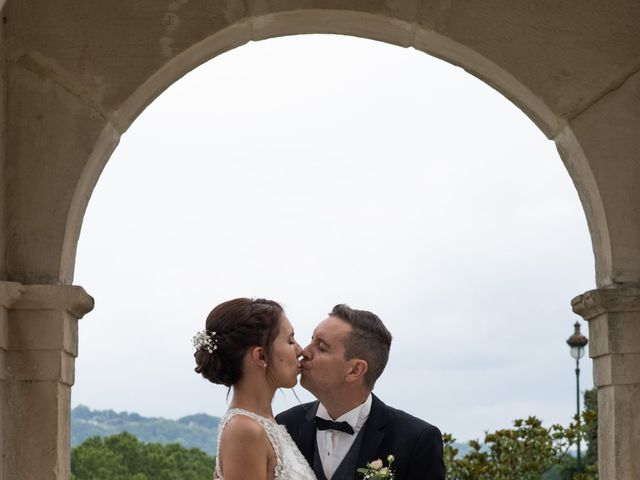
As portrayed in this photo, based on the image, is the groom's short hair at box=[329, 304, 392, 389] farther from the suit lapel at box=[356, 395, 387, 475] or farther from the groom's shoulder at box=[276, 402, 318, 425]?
the groom's shoulder at box=[276, 402, 318, 425]

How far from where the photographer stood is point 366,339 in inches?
198

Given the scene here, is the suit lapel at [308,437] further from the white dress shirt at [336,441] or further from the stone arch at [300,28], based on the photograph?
the stone arch at [300,28]

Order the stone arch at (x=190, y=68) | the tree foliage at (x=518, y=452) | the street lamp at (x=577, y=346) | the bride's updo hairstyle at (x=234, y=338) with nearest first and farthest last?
the bride's updo hairstyle at (x=234, y=338), the stone arch at (x=190, y=68), the tree foliage at (x=518, y=452), the street lamp at (x=577, y=346)

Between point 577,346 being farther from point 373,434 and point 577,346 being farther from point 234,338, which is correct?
point 234,338

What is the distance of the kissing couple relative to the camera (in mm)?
4297

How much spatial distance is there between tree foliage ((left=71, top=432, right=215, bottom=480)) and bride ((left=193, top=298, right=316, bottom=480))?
28975mm

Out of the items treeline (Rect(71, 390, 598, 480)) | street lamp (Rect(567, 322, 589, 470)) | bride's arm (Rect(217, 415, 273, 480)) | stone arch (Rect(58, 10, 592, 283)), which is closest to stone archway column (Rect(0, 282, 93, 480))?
stone arch (Rect(58, 10, 592, 283))

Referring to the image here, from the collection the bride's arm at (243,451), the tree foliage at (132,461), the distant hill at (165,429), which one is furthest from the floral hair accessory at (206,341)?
the distant hill at (165,429)

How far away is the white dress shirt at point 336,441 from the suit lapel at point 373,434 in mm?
43

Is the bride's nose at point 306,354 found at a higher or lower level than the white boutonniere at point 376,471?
higher

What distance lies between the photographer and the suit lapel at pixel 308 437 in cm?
512

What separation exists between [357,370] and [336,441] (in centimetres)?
34

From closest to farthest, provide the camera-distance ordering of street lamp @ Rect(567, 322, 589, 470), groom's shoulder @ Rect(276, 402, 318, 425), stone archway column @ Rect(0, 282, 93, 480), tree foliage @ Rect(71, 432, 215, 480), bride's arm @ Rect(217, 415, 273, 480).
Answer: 1. bride's arm @ Rect(217, 415, 273, 480)
2. groom's shoulder @ Rect(276, 402, 318, 425)
3. stone archway column @ Rect(0, 282, 93, 480)
4. street lamp @ Rect(567, 322, 589, 470)
5. tree foliage @ Rect(71, 432, 215, 480)

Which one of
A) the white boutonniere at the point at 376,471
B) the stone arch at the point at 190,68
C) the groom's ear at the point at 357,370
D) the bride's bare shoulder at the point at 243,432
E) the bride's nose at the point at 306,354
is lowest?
the white boutonniere at the point at 376,471
